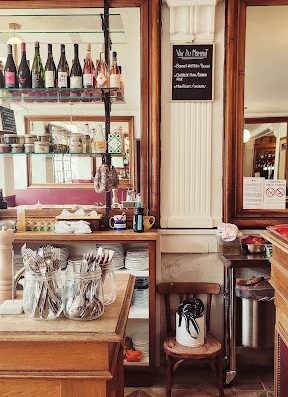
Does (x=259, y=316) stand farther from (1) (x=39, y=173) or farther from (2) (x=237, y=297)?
(1) (x=39, y=173)

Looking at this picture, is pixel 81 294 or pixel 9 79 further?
pixel 9 79

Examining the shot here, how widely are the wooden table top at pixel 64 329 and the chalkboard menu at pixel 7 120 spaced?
2249 millimetres

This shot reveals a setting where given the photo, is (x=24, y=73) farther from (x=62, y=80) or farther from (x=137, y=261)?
(x=137, y=261)

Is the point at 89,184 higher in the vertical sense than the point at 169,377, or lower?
higher

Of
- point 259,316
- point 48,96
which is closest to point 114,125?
point 48,96

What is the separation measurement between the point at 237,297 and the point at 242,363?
644mm

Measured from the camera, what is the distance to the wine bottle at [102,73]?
3.19 m

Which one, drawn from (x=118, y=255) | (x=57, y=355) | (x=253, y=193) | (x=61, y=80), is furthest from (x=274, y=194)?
(x=57, y=355)

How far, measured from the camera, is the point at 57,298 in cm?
151

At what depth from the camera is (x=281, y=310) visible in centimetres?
206

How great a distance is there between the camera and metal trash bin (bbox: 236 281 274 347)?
297 centimetres

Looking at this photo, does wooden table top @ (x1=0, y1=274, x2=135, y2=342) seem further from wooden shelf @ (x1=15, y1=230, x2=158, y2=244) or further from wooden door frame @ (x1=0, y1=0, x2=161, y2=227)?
wooden door frame @ (x1=0, y1=0, x2=161, y2=227)

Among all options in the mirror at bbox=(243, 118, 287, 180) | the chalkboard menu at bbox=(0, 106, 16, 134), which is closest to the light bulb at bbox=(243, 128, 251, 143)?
the mirror at bbox=(243, 118, 287, 180)

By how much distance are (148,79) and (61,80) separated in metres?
0.64
